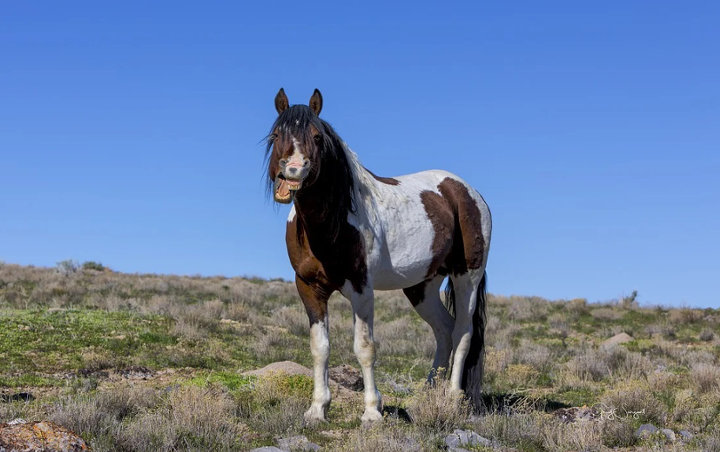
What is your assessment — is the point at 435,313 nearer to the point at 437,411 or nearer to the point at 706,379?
the point at 437,411

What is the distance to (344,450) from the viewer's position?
5914 millimetres

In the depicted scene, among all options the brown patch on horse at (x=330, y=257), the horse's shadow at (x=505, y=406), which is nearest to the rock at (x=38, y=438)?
the brown patch on horse at (x=330, y=257)

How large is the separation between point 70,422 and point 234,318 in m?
12.3

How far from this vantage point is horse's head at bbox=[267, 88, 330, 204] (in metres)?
6.58

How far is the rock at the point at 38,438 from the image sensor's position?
506cm

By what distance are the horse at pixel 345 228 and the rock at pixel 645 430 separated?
6.55ft

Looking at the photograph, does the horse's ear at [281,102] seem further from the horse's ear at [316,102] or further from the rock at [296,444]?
the rock at [296,444]

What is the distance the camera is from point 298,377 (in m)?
9.24

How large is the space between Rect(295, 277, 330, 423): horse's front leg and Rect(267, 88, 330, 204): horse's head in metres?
1.24

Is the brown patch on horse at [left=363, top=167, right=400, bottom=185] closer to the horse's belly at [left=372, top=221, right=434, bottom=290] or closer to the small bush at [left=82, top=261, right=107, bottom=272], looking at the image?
the horse's belly at [left=372, top=221, right=434, bottom=290]

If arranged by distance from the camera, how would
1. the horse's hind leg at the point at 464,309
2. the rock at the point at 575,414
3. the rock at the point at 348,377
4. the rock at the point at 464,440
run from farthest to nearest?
the rock at the point at 348,377 < the horse's hind leg at the point at 464,309 < the rock at the point at 575,414 < the rock at the point at 464,440

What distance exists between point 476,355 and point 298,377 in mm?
2288

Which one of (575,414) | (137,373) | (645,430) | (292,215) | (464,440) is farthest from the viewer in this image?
(137,373)

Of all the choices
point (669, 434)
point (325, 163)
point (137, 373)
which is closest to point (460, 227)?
point (325, 163)
